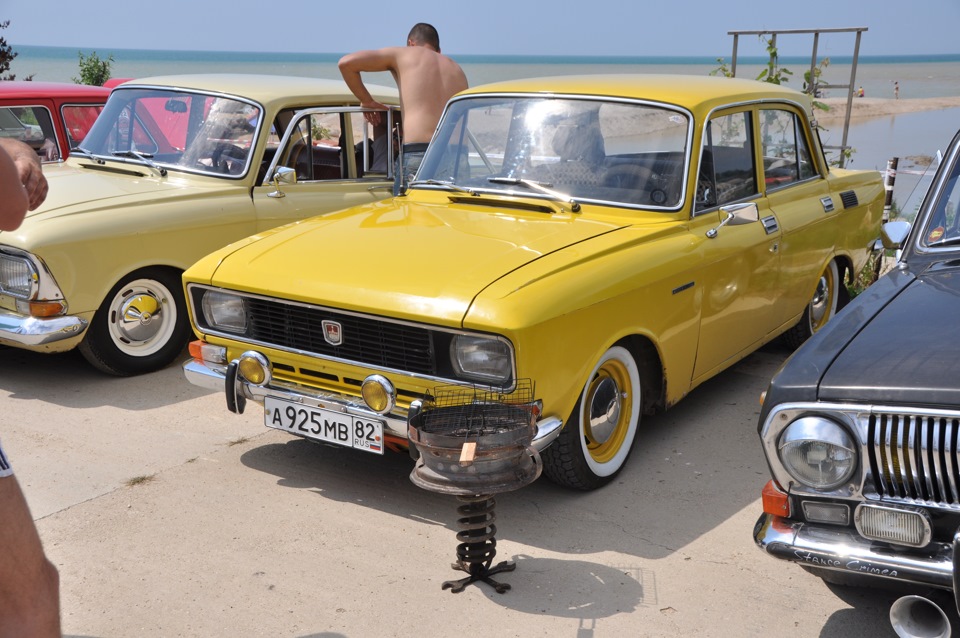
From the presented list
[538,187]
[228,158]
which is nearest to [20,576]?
[538,187]

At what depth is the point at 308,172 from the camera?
6.77 m

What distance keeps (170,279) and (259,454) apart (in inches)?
69.9

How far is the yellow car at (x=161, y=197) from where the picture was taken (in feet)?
18.0

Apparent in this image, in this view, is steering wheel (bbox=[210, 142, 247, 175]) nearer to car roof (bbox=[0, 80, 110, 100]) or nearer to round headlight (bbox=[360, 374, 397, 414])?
car roof (bbox=[0, 80, 110, 100])

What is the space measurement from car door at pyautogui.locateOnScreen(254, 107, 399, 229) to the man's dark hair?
27.1 inches

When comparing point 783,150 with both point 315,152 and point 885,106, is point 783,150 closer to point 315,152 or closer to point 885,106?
point 315,152

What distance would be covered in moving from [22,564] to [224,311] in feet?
7.31

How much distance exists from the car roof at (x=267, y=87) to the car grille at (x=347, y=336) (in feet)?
8.65

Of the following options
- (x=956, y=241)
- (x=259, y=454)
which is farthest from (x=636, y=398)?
(x=259, y=454)

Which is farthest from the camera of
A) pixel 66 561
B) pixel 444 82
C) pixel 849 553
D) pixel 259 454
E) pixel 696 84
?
pixel 444 82

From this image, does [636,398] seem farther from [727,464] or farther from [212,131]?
[212,131]

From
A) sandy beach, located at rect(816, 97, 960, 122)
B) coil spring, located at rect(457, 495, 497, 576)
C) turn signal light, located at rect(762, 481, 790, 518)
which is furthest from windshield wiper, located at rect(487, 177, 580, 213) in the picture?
sandy beach, located at rect(816, 97, 960, 122)

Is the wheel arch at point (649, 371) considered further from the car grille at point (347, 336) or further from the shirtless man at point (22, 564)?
the shirtless man at point (22, 564)

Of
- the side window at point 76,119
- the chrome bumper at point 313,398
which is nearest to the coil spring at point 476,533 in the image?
the chrome bumper at point 313,398
